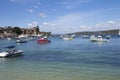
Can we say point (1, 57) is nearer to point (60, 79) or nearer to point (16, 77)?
point (16, 77)

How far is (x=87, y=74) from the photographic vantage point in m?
29.1

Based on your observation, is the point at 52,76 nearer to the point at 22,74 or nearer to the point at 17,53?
the point at 22,74

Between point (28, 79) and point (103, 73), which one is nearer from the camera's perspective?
point (28, 79)

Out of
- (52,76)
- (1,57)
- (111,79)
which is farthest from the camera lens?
(1,57)

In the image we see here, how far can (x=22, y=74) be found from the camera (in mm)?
29750

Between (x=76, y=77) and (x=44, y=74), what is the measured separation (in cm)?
413

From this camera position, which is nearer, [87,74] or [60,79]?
[60,79]

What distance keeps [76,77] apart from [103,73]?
4028 millimetres

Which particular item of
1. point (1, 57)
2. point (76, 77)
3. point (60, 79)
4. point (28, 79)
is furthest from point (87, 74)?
point (1, 57)

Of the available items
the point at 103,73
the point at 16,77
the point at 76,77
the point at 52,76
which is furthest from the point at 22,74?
the point at 103,73

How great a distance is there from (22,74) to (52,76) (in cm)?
398

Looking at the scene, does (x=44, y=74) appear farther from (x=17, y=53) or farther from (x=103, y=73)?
(x=17, y=53)

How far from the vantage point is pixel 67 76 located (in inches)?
1111

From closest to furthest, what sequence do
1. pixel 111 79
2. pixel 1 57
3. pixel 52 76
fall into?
pixel 111 79
pixel 52 76
pixel 1 57
